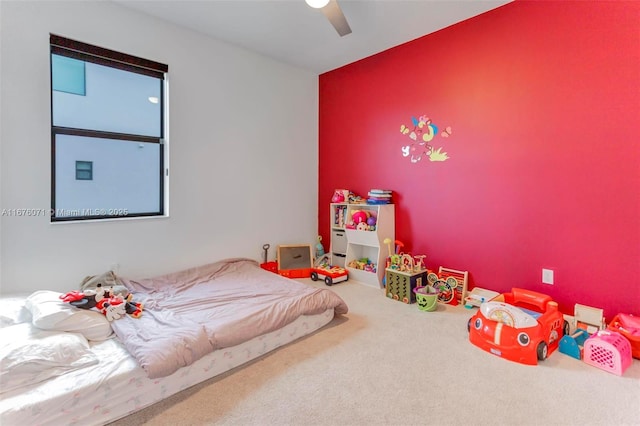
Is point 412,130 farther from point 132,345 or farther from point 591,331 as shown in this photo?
point 132,345

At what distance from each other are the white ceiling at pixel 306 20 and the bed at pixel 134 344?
241 cm

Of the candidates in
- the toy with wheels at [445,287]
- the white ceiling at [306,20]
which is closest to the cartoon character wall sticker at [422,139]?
the white ceiling at [306,20]

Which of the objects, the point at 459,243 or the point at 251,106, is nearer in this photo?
the point at 459,243

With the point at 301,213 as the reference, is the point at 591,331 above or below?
below

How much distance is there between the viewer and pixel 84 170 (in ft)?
8.71

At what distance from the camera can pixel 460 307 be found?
9.40 ft

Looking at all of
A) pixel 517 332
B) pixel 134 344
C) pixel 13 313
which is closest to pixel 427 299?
pixel 517 332

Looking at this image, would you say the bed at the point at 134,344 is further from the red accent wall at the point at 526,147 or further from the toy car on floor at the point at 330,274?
the red accent wall at the point at 526,147

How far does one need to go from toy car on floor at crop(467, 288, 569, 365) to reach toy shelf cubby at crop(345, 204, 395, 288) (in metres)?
1.28

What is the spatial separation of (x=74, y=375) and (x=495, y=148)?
10.9 ft

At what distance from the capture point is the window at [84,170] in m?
2.62

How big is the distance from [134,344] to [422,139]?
301 centimetres

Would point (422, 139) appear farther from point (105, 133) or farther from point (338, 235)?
point (105, 133)

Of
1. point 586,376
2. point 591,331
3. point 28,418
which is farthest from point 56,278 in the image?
point 591,331
